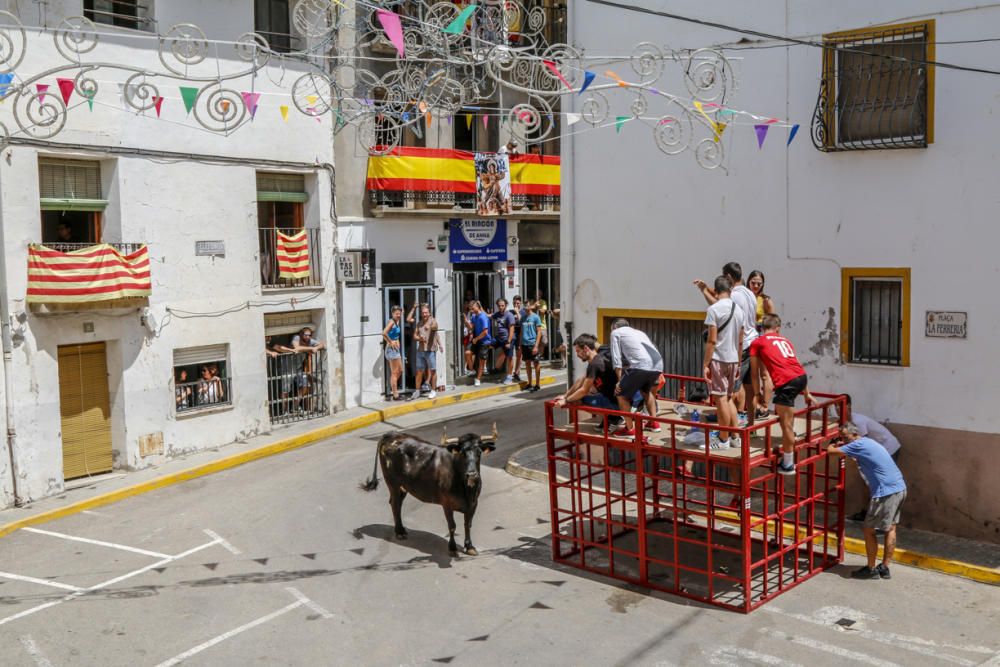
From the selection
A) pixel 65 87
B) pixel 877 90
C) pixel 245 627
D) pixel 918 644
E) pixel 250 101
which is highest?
pixel 877 90

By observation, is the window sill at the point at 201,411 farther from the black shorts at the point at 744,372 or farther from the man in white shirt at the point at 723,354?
Answer: the man in white shirt at the point at 723,354

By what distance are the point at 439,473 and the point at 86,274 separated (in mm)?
7059

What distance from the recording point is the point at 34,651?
923 centimetres

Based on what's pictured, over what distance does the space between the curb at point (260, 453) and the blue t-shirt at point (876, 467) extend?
395 inches

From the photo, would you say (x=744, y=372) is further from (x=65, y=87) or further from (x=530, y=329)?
(x=530, y=329)

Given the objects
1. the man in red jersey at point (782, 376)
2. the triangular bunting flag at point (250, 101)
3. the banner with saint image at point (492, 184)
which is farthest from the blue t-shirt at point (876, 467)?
the banner with saint image at point (492, 184)

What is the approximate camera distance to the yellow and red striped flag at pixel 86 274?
14.9 meters

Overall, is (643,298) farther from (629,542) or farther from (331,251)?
(331,251)

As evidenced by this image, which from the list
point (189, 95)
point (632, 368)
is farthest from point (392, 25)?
point (632, 368)

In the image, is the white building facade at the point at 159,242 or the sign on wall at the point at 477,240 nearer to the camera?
the white building facade at the point at 159,242

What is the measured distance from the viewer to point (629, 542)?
12.5m

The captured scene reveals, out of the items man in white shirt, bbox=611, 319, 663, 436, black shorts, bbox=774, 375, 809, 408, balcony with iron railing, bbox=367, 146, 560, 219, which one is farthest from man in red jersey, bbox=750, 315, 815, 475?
balcony with iron railing, bbox=367, 146, 560, 219

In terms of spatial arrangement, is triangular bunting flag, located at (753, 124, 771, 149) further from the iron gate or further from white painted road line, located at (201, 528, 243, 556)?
the iron gate

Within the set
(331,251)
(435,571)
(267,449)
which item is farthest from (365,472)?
(331,251)
